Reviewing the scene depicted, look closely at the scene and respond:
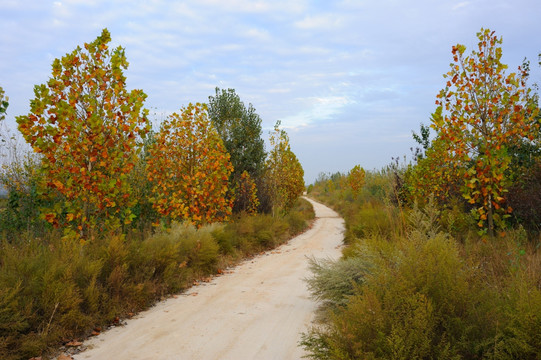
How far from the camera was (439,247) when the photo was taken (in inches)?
144

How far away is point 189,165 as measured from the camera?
10227 millimetres

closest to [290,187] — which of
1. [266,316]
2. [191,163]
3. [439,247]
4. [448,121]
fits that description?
[191,163]

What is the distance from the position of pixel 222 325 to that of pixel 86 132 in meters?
3.70

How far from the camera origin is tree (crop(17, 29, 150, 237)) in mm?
5648

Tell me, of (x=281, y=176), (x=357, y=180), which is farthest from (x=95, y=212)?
(x=357, y=180)

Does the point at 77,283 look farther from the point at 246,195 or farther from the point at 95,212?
the point at 246,195

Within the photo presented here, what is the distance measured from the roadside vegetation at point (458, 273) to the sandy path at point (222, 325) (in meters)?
0.53

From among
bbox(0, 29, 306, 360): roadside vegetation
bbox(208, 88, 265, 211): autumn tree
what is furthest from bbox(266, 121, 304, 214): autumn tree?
bbox(0, 29, 306, 360): roadside vegetation

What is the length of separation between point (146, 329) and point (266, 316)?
5.39 ft

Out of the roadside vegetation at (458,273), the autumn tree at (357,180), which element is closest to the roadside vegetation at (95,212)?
the roadside vegetation at (458,273)

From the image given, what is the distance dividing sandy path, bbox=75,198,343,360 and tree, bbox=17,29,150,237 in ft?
6.54

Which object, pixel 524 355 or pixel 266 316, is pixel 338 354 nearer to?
pixel 524 355

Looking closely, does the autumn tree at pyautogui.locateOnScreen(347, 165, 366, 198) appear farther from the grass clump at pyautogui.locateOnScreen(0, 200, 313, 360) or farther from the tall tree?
the grass clump at pyautogui.locateOnScreen(0, 200, 313, 360)

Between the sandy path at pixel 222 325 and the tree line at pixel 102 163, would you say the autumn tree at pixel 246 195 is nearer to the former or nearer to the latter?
the tree line at pixel 102 163
